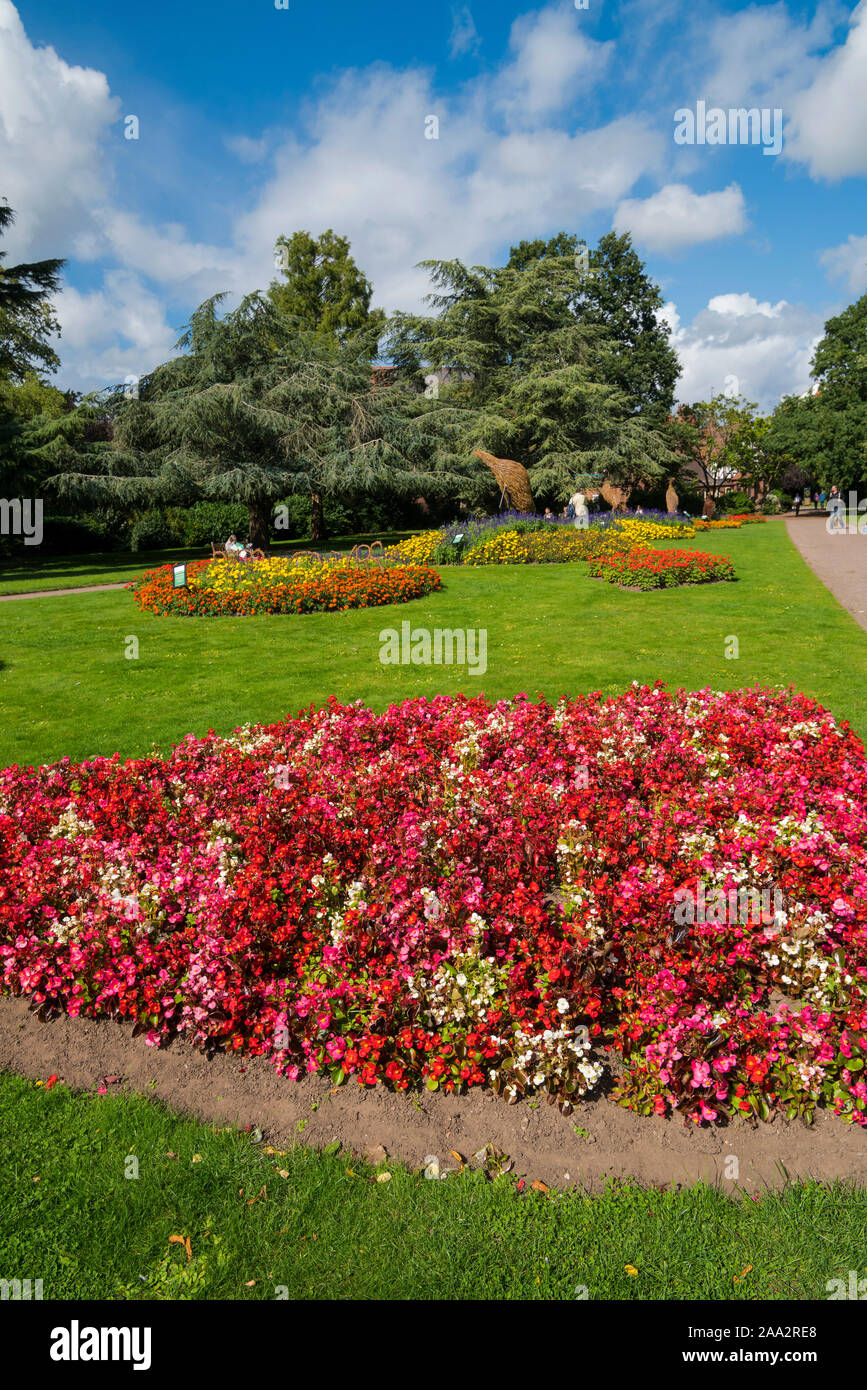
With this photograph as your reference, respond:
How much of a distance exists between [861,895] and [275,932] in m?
3.07

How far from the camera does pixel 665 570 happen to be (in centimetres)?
1642

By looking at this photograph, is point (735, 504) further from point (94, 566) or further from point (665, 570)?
point (94, 566)

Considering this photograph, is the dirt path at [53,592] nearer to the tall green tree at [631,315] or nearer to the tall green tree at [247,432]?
the tall green tree at [247,432]

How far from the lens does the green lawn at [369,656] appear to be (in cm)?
839

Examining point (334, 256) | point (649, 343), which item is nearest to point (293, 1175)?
point (334, 256)

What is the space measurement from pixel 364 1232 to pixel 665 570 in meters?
15.6

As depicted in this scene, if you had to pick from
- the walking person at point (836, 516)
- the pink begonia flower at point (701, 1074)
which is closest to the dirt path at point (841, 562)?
the walking person at point (836, 516)

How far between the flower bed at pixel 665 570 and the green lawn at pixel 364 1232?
14837 mm

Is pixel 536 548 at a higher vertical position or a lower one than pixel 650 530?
lower

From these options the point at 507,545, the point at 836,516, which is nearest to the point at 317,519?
the point at 507,545

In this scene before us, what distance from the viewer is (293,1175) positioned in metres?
2.93

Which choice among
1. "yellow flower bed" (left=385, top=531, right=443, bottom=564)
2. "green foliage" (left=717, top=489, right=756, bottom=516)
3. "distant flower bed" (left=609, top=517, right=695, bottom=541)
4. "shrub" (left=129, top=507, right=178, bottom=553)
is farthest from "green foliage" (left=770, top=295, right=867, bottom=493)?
"shrub" (left=129, top=507, right=178, bottom=553)

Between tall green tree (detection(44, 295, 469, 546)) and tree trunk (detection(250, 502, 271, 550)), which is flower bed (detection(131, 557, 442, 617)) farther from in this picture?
tree trunk (detection(250, 502, 271, 550))
